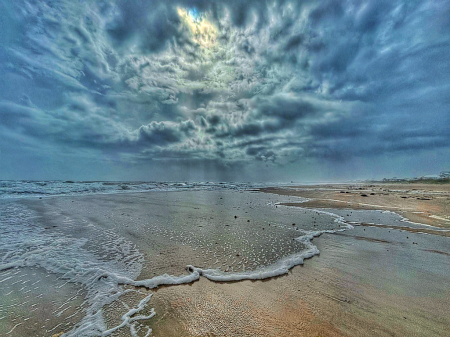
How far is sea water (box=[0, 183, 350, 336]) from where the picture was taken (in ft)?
12.1

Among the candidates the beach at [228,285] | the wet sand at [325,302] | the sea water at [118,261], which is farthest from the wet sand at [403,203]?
the wet sand at [325,302]

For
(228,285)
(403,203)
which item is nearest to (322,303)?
(228,285)

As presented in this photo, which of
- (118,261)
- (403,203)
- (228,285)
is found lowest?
(228,285)

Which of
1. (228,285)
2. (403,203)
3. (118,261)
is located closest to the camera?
(228,285)

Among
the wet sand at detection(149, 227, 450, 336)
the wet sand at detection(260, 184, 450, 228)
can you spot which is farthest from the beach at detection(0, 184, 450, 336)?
the wet sand at detection(260, 184, 450, 228)

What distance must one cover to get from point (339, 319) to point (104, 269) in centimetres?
618

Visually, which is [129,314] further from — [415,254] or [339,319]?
[415,254]

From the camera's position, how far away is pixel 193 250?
7.07m

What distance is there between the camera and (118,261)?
6.07 m

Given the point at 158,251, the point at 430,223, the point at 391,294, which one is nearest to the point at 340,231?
the point at 391,294

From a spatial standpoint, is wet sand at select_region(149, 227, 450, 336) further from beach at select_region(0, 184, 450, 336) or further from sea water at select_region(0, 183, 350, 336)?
sea water at select_region(0, 183, 350, 336)

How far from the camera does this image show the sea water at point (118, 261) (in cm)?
370

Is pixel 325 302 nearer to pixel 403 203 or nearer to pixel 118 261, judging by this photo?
pixel 118 261

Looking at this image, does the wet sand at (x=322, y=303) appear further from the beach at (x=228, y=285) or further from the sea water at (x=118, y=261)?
the sea water at (x=118, y=261)
